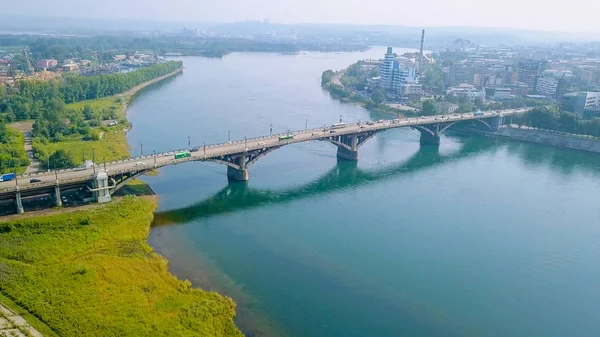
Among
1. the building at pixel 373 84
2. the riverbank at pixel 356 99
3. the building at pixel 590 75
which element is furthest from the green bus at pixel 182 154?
the building at pixel 590 75

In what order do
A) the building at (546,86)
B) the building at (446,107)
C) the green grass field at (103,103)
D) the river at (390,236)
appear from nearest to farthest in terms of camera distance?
the river at (390,236) → the green grass field at (103,103) → the building at (446,107) → the building at (546,86)

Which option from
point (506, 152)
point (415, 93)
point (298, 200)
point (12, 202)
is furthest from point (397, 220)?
point (415, 93)

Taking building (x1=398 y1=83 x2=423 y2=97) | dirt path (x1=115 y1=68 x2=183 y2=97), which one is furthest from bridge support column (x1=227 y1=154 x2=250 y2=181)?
building (x1=398 y1=83 x2=423 y2=97)

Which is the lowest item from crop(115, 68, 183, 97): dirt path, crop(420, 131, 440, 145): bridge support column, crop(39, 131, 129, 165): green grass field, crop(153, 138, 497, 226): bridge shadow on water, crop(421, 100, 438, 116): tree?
crop(153, 138, 497, 226): bridge shadow on water

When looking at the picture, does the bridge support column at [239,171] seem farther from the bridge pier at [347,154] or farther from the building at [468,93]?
the building at [468,93]

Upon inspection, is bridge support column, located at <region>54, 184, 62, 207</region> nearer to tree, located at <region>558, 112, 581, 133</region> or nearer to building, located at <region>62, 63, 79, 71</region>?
tree, located at <region>558, 112, 581, 133</region>
